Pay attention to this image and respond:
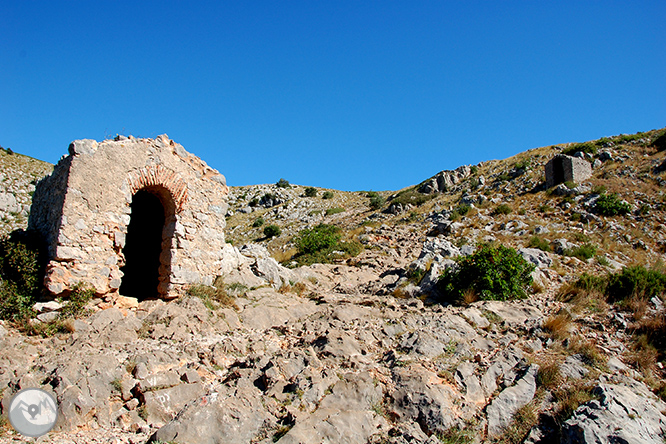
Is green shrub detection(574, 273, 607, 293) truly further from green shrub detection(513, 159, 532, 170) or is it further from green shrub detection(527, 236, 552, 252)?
green shrub detection(513, 159, 532, 170)

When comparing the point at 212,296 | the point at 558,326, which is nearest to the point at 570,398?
the point at 558,326

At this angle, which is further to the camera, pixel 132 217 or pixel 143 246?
pixel 132 217

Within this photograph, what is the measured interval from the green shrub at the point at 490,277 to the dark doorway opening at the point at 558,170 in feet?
47.6

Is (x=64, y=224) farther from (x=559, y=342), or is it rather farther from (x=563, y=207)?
(x=563, y=207)

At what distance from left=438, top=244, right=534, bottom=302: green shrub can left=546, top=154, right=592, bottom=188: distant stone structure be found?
1414cm

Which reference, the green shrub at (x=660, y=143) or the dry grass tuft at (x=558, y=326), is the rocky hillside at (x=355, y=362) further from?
the green shrub at (x=660, y=143)

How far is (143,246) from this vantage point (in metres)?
11.3

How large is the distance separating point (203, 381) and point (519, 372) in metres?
4.99

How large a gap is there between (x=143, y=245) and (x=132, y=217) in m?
0.93

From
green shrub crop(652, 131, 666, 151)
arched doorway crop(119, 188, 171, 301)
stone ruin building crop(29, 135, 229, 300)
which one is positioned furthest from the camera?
green shrub crop(652, 131, 666, 151)

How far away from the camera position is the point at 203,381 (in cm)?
607

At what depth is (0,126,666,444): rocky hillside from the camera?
4945 mm

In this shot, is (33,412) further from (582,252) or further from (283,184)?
(283,184)

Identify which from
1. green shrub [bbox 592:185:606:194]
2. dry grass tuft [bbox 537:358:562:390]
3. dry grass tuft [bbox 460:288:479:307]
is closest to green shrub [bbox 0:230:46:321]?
dry grass tuft [bbox 537:358:562:390]
